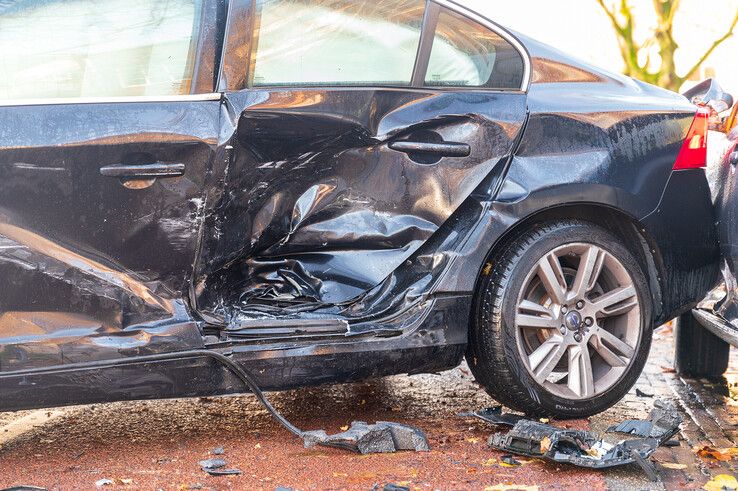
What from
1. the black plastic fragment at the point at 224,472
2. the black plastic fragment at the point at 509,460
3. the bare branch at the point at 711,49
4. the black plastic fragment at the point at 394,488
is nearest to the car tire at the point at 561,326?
the black plastic fragment at the point at 509,460

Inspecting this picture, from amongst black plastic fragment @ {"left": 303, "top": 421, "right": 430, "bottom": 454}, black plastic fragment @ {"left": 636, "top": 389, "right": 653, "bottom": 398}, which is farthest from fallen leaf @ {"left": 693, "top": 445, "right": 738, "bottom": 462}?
black plastic fragment @ {"left": 303, "top": 421, "right": 430, "bottom": 454}

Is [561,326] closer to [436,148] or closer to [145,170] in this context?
[436,148]

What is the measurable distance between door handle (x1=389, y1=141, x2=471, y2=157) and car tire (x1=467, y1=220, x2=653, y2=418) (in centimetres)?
44

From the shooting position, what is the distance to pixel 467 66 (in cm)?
407

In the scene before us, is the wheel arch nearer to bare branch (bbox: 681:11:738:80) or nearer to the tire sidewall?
the tire sidewall

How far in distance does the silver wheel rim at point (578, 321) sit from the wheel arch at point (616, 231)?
156 mm

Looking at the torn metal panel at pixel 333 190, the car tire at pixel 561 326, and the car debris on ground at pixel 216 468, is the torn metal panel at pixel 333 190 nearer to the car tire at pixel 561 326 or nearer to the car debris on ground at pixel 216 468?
the car tire at pixel 561 326

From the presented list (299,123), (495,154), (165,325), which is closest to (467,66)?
(495,154)

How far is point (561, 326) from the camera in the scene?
4.11 m

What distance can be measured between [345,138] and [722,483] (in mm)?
1875

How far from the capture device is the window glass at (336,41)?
380cm

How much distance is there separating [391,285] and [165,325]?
94cm

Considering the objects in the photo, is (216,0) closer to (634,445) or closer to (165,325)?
(165,325)

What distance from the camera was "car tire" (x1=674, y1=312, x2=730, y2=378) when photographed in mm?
5309
